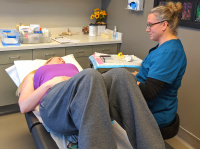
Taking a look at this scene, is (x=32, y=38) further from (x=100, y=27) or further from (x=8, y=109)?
(x=100, y=27)

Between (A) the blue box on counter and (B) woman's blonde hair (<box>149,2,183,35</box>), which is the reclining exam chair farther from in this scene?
(A) the blue box on counter

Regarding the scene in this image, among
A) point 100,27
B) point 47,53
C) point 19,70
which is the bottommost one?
point 19,70

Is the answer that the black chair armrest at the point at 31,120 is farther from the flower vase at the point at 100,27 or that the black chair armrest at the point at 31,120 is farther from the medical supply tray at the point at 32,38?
the flower vase at the point at 100,27

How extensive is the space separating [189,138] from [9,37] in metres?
2.23

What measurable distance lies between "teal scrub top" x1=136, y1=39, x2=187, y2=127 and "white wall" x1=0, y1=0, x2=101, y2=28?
1942 mm

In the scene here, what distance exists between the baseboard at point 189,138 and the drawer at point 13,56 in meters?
1.84

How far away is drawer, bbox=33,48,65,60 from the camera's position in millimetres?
2529

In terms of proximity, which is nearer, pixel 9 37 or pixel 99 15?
pixel 9 37

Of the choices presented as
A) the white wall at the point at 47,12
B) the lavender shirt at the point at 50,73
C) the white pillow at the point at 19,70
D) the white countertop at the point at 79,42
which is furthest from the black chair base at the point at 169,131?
the white wall at the point at 47,12

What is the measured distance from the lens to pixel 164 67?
132cm

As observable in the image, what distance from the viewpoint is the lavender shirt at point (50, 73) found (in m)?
1.68

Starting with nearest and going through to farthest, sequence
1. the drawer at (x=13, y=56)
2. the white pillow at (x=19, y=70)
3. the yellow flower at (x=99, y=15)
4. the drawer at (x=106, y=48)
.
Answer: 1. the white pillow at (x=19, y=70)
2. the drawer at (x=13, y=56)
3. the drawer at (x=106, y=48)
4. the yellow flower at (x=99, y=15)

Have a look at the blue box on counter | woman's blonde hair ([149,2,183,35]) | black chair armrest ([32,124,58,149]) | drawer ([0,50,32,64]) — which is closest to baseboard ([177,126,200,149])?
woman's blonde hair ([149,2,183,35])

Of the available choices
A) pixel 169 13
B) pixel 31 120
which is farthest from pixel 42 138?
pixel 169 13
